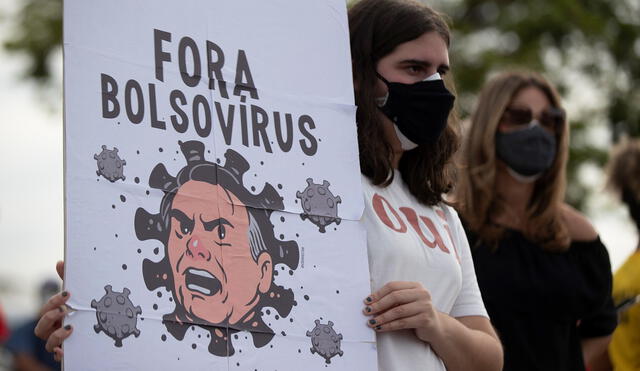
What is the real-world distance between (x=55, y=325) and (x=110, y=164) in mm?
413

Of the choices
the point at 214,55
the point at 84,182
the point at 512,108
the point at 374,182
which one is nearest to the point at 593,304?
the point at 512,108

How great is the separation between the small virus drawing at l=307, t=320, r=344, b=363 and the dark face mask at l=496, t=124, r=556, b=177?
206 cm

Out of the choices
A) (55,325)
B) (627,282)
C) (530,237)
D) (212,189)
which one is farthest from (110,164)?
(627,282)

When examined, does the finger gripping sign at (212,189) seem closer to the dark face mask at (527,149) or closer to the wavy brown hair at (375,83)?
the wavy brown hair at (375,83)

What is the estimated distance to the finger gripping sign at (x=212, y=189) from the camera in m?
2.32

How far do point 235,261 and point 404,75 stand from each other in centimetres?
88

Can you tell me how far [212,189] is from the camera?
256 cm

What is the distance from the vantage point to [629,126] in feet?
38.5

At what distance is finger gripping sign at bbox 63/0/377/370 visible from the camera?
2.32 metres

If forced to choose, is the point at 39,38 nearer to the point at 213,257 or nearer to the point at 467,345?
the point at 467,345

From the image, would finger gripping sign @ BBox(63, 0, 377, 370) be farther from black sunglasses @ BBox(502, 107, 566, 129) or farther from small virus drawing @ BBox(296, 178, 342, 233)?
black sunglasses @ BBox(502, 107, 566, 129)

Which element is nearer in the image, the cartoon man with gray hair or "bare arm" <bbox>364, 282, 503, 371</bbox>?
the cartoon man with gray hair

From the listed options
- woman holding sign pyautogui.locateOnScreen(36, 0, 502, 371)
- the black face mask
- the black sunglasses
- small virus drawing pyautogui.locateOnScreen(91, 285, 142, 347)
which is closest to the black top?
the black sunglasses

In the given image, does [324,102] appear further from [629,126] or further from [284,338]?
[629,126]
